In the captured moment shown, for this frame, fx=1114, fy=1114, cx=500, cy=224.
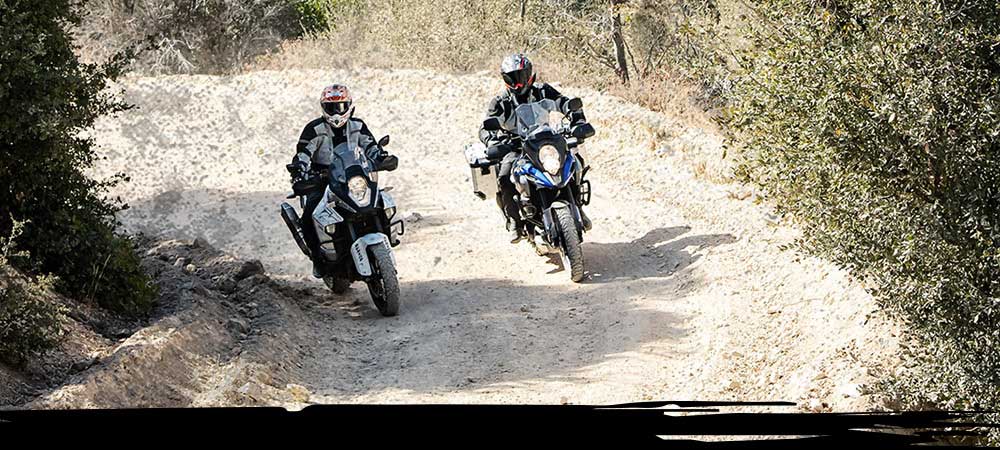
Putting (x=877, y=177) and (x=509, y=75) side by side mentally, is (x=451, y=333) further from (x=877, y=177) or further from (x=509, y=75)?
(x=877, y=177)

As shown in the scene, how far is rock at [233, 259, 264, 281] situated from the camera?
1059 centimetres

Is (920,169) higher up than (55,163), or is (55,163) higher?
(55,163)

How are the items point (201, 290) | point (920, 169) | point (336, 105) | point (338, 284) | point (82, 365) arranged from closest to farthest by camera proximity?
point (920, 169), point (82, 365), point (201, 290), point (336, 105), point (338, 284)

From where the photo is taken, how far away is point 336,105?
9781mm

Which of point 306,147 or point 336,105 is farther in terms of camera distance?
point 306,147

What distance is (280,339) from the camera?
340 inches

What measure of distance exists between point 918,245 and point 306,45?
21596 millimetres

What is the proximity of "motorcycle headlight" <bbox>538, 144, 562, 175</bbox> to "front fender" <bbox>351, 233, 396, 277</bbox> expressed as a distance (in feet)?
6.09

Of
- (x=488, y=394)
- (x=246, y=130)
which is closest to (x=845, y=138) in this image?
(x=488, y=394)

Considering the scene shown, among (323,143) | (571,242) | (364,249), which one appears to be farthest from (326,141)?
(571,242)

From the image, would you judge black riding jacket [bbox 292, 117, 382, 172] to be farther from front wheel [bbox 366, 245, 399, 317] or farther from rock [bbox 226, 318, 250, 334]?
rock [bbox 226, 318, 250, 334]

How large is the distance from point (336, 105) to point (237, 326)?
7.27 feet

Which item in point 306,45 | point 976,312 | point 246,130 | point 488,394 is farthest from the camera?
point 306,45

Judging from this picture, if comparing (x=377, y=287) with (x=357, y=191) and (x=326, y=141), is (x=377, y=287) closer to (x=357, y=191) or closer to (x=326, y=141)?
(x=357, y=191)
